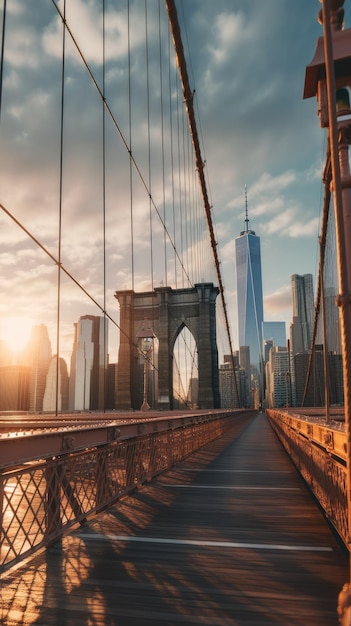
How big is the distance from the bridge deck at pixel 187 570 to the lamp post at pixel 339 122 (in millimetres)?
769

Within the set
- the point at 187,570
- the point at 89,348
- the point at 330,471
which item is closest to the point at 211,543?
the point at 187,570

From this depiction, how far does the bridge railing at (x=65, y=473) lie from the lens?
10.5 ft

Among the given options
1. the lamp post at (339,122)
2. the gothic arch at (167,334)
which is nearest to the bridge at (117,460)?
the lamp post at (339,122)

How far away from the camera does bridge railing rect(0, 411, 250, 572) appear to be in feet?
10.5

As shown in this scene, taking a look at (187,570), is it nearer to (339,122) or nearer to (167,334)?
(339,122)

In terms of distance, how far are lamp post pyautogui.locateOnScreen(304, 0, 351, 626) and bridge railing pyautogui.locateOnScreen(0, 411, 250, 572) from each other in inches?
83.6

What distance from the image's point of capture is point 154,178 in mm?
19750

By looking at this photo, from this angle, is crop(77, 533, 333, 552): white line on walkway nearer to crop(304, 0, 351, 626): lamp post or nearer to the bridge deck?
the bridge deck

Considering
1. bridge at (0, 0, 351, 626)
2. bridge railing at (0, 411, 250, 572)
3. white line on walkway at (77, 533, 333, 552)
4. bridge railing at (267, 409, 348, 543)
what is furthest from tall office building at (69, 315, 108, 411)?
white line on walkway at (77, 533, 333, 552)

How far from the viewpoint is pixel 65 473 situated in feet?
12.8

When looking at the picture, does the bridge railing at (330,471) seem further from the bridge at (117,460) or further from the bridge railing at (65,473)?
the bridge railing at (65,473)

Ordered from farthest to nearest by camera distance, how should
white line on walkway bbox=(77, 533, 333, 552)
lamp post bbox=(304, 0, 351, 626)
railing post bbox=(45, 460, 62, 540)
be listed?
1. white line on walkway bbox=(77, 533, 333, 552)
2. railing post bbox=(45, 460, 62, 540)
3. lamp post bbox=(304, 0, 351, 626)

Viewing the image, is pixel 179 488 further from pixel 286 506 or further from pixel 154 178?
pixel 154 178

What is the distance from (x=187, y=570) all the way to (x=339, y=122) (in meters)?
3.19
